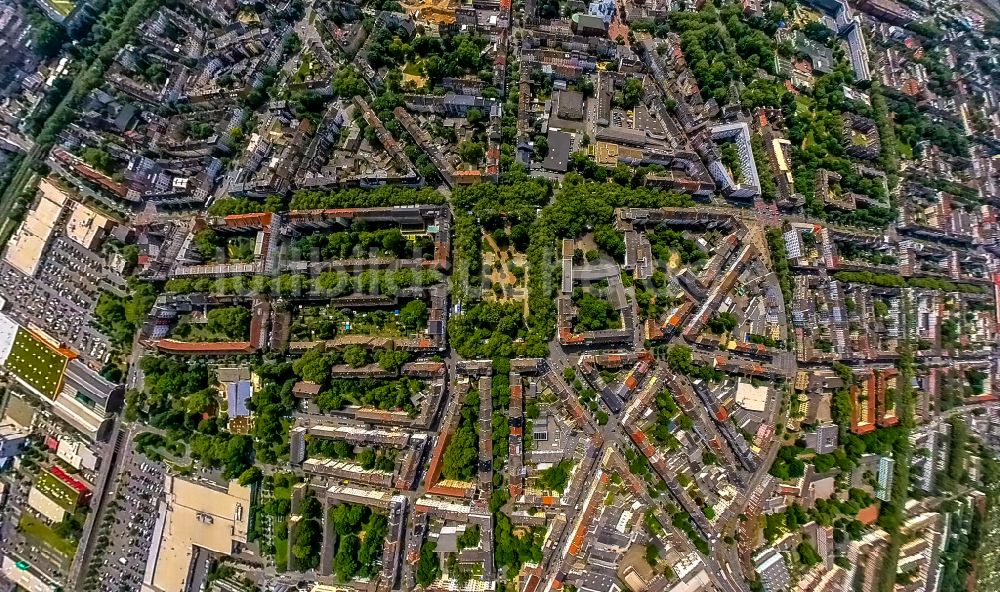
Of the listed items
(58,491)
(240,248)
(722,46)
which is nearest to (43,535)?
(58,491)

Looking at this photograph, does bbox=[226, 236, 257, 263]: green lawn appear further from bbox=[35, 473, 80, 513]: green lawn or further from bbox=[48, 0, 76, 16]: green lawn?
bbox=[48, 0, 76, 16]: green lawn

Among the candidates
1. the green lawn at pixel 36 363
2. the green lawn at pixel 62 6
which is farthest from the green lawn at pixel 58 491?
the green lawn at pixel 62 6

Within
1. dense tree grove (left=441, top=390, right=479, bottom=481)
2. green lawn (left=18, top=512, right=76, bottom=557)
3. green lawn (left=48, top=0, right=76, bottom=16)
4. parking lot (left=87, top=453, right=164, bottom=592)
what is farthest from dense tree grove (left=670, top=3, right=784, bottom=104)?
green lawn (left=18, top=512, right=76, bottom=557)

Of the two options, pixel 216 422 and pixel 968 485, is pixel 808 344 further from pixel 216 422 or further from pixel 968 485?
pixel 216 422

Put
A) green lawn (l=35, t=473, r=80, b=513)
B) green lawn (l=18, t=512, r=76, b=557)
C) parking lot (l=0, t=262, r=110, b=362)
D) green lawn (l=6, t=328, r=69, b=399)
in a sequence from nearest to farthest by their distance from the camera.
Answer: green lawn (l=35, t=473, r=80, b=513)
green lawn (l=18, t=512, r=76, b=557)
green lawn (l=6, t=328, r=69, b=399)
parking lot (l=0, t=262, r=110, b=362)

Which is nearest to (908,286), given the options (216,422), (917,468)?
(917,468)

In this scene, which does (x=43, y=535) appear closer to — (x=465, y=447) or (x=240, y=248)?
(x=240, y=248)
